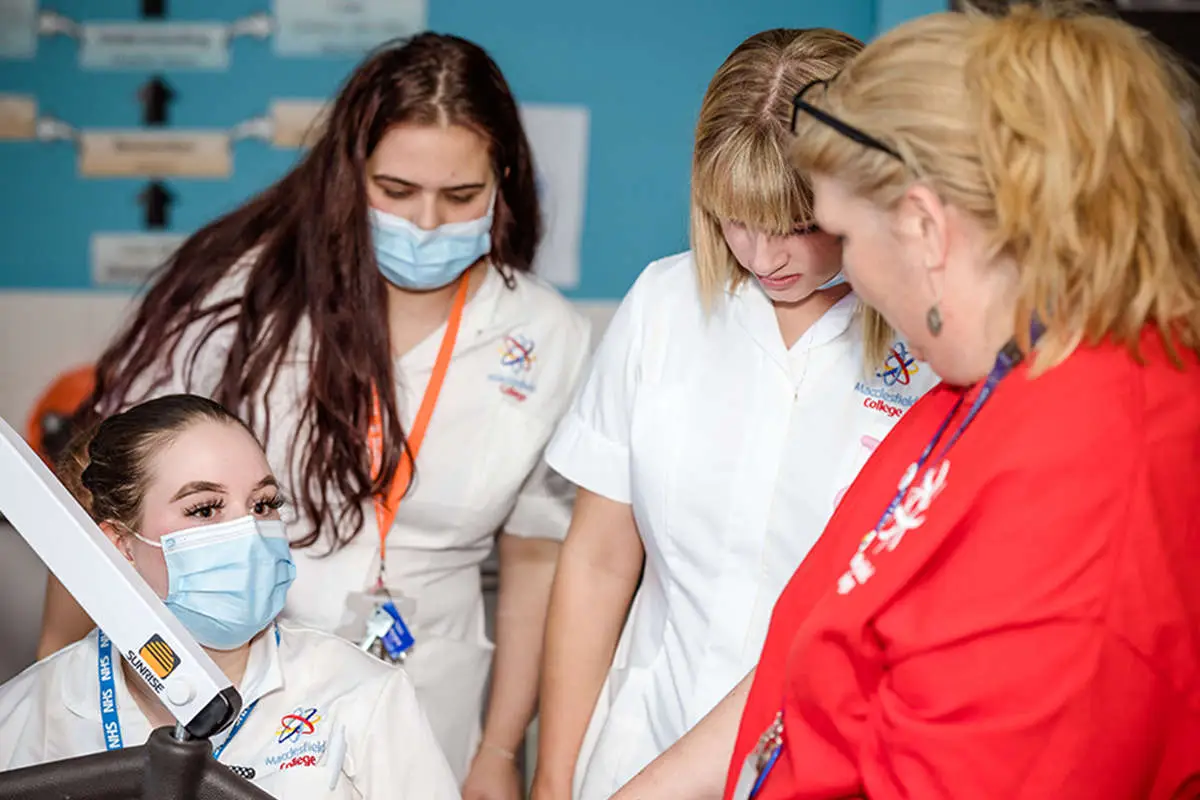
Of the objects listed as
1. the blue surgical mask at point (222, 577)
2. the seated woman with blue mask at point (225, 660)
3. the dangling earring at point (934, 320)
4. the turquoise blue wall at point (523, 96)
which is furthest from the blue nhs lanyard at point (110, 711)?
the turquoise blue wall at point (523, 96)

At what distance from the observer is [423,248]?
1920 mm

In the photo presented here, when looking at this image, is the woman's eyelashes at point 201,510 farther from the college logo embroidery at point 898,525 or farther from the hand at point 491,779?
the college logo embroidery at point 898,525

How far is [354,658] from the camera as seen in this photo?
1664 millimetres

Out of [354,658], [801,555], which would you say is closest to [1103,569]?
[801,555]

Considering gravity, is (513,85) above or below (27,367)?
above

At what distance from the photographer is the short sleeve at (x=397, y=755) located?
158 centimetres

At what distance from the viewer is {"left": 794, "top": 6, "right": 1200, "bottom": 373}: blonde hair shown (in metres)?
0.94

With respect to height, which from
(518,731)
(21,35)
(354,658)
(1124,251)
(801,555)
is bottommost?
(518,731)

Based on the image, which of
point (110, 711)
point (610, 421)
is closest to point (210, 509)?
point (110, 711)

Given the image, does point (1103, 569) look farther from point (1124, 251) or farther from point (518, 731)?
point (518, 731)

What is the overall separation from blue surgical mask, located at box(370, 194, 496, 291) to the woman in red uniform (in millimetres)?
958

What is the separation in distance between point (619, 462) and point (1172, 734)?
84 centimetres

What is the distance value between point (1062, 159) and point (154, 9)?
226 cm

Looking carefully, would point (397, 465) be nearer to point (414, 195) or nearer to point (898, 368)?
point (414, 195)
